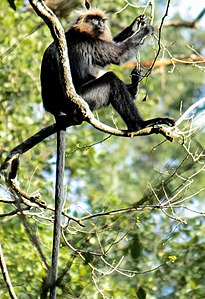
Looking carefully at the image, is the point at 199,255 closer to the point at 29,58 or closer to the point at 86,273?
the point at 86,273

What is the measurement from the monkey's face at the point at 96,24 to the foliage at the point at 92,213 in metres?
0.51

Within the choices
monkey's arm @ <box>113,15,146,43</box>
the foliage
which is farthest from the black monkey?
the foliage

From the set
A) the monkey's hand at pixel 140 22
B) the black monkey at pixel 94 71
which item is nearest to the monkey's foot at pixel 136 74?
the black monkey at pixel 94 71

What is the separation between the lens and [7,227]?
637 centimetres

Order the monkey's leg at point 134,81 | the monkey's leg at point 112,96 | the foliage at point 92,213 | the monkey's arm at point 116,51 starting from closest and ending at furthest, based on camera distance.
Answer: the foliage at point 92,213, the monkey's leg at point 112,96, the monkey's leg at point 134,81, the monkey's arm at point 116,51

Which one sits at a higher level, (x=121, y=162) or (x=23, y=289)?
(x=121, y=162)

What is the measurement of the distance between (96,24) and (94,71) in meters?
0.53

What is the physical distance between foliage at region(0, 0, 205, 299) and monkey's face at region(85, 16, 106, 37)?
51 cm

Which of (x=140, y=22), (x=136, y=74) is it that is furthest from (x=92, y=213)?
(x=140, y=22)

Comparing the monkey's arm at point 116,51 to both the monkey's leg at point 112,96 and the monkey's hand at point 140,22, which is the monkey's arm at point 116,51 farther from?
the monkey's leg at point 112,96

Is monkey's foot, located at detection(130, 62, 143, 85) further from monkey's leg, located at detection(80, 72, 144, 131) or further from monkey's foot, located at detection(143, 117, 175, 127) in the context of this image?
monkey's foot, located at detection(143, 117, 175, 127)

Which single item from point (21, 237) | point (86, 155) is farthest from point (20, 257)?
point (86, 155)

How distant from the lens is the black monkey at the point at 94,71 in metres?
4.88

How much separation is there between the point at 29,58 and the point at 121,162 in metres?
7.41
